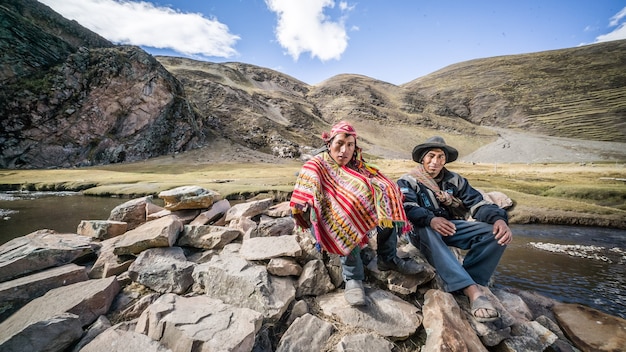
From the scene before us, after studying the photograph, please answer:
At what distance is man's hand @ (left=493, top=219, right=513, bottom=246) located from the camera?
3.77 meters

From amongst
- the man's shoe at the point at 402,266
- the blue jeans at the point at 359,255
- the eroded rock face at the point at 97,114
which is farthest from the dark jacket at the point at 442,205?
the eroded rock face at the point at 97,114

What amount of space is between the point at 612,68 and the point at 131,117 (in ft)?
849

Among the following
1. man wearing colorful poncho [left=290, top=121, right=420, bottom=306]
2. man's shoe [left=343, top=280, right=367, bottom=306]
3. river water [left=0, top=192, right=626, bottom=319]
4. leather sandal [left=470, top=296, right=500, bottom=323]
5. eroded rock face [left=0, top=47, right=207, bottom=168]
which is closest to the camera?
leather sandal [left=470, top=296, right=500, bottom=323]

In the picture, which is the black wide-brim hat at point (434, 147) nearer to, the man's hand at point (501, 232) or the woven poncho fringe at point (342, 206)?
the woven poncho fringe at point (342, 206)

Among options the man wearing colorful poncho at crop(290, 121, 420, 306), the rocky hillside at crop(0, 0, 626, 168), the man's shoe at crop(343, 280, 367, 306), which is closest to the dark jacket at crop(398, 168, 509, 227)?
the man wearing colorful poncho at crop(290, 121, 420, 306)

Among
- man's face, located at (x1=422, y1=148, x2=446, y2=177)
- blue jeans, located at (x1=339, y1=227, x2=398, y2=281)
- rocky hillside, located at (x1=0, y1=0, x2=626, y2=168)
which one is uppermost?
rocky hillside, located at (x1=0, y1=0, x2=626, y2=168)

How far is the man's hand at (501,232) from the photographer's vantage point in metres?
3.77

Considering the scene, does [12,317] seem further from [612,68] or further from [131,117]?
[612,68]

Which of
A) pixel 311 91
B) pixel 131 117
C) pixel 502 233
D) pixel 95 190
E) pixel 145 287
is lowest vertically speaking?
pixel 95 190

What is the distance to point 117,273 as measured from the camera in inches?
170

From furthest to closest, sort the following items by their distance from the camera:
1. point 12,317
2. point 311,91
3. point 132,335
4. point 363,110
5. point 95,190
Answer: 1. point 311,91
2. point 363,110
3. point 95,190
4. point 12,317
5. point 132,335

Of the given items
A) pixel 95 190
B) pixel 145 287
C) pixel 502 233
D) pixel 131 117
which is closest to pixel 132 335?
pixel 145 287

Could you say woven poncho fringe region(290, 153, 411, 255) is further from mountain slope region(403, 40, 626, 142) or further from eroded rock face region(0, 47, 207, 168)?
mountain slope region(403, 40, 626, 142)

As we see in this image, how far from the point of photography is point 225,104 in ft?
332
